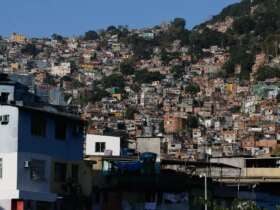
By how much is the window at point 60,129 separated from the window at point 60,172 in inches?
39.4

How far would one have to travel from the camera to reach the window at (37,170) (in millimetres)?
37562

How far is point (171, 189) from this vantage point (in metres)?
44.0

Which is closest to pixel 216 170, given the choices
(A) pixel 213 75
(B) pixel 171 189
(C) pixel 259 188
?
(C) pixel 259 188

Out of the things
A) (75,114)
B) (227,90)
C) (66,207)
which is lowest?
(66,207)

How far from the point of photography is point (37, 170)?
37.8 metres

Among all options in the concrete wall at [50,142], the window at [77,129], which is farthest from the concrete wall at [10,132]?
the window at [77,129]

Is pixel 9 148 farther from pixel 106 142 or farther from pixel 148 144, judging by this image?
pixel 106 142

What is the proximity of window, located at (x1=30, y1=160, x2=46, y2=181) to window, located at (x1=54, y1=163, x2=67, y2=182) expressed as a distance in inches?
37.6

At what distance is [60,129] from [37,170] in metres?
2.38

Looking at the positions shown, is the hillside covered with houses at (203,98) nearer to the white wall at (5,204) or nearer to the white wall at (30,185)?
the white wall at (30,185)

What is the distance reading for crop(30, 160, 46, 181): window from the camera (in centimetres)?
3756

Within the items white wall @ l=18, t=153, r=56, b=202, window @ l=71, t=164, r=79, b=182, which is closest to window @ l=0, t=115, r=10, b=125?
white wall @ l=18, t=153, r=56, b=202

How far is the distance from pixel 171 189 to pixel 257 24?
502 ft

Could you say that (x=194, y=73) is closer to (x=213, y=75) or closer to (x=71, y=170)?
(x=213, y=75)
